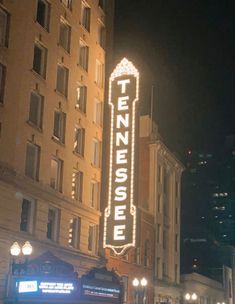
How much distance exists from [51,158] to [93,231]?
762 cm

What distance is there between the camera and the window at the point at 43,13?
38.5m

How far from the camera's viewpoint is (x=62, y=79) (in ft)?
133

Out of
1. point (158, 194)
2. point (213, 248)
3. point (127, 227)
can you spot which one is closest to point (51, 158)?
point (127, 227)

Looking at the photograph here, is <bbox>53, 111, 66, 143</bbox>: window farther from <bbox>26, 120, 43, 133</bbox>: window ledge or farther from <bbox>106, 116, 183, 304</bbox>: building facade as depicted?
<bbox>106, 116, 183, 304</bbox>: building facade

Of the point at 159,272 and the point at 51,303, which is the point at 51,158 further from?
the point at 159,272

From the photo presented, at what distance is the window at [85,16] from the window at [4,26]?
10.2m

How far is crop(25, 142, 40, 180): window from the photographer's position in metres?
35.3

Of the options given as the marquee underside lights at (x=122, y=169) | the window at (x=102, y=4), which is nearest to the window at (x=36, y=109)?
the marquee underside lights at (x=122, y=169)

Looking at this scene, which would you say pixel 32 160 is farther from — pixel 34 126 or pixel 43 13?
pixel 43 13

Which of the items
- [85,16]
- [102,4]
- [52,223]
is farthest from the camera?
[102,4]

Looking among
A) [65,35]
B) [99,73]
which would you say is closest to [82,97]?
[99,73]

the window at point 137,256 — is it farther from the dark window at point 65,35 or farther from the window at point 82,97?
the dark window at point 65,35

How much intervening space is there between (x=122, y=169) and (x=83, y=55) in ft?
29.8

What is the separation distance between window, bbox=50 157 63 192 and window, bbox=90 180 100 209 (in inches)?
202
